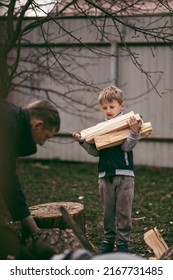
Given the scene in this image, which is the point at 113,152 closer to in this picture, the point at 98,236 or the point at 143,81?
the point at 98,236

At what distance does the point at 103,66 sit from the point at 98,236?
232 inches

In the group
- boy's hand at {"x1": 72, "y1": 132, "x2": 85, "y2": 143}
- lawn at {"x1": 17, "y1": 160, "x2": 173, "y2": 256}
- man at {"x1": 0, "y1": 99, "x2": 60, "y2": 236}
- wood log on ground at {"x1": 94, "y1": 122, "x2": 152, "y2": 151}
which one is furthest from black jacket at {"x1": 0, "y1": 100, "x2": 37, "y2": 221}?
lawn at {"x1": 17, "y1": 160, "x2": 173, "y2": 256}

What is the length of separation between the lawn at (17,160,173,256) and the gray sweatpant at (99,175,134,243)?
0.52 m

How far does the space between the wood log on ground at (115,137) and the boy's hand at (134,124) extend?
0.11 meters

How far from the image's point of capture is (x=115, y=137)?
18.7 feet

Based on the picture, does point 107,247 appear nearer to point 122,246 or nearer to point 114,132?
point 122,246

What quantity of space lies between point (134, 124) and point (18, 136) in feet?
3.61

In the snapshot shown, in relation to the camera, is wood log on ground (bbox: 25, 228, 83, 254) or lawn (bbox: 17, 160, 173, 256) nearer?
wood log on ground (bbox: 25, 228, 83, 254)

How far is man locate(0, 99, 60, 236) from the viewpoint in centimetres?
495

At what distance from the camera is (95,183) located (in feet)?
35.2

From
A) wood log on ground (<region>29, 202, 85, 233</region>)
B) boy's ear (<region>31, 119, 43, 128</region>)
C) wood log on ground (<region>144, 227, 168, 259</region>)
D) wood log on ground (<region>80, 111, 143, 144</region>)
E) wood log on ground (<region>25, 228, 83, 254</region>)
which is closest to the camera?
boy's ear (<region>31, 119, 43, 128</region>)

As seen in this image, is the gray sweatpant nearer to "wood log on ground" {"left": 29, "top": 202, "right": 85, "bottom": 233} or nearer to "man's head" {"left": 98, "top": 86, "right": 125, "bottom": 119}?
"wood log on ground" {"left": 29, "top": 202, "right": 85, "bottom": 233}

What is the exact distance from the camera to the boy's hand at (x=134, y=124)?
5.59m
